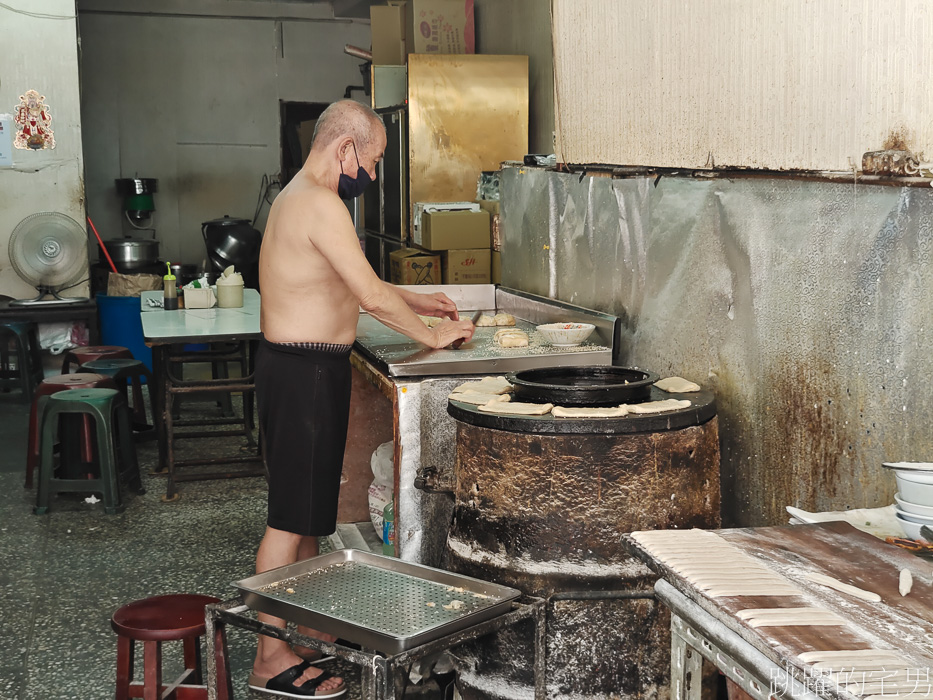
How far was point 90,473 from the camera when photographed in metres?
5.61

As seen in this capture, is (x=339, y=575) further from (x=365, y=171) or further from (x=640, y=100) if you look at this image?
(x=640, y=100)

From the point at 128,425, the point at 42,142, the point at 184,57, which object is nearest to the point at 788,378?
the point at 128,425

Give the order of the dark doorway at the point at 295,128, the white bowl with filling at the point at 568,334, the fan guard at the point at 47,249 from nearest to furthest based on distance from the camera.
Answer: the white bowl with filling at the point at 568,334 < the fan guard at the point at 47,249 < the dark doorway at the point at 295,128

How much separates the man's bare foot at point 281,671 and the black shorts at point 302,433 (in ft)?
1.44

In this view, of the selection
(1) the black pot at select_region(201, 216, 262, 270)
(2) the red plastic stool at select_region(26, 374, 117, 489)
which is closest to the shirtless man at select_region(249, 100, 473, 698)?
(2) the red plastic stool at select_region(26, 374, 117, 489)

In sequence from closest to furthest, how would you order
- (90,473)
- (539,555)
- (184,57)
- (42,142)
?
(539,555) < (90,473) < (42,142) < (184,57)

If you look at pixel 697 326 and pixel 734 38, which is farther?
pixel 697 326

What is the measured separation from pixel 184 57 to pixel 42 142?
3.30 metres

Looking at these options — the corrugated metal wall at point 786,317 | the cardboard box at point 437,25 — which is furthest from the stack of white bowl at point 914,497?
the cardboard box at point 437,25

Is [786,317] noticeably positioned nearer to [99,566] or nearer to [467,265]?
[99,566]

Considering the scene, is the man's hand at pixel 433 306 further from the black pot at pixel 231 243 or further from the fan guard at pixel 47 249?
the black pot at pixel 231 243

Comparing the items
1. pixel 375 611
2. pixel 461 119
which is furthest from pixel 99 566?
pixel 461 119

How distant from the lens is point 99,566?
456 cm

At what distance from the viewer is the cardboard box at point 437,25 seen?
8.09 m
